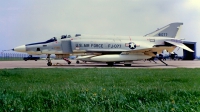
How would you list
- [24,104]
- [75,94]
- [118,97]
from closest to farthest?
[24,104] < [118,97] < [75,94]

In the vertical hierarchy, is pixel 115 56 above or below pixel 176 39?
below

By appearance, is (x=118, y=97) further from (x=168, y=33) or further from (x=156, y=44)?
(x=168, y=33)

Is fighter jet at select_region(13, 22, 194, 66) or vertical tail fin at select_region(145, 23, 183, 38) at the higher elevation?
vertical tail fin at select_region(145, 23, 183, 38)

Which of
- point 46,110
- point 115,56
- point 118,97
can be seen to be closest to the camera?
point 46,110

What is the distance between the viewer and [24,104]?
335cm

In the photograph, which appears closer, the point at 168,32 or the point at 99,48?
the point at 99,48

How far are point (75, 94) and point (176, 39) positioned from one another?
18.7 metres

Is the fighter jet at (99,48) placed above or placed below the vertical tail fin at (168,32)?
below

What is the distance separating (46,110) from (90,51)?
Answer: 641 inches

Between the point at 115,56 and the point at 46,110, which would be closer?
the point at 46,110

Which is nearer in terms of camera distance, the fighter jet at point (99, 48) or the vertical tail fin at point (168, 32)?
the fighter jet at point (99, 48)

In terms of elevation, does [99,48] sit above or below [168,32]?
below

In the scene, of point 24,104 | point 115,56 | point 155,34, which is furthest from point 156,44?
point 24,104

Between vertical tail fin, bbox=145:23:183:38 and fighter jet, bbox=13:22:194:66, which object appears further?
vertical tail fin, bbox=145:23:183:38
